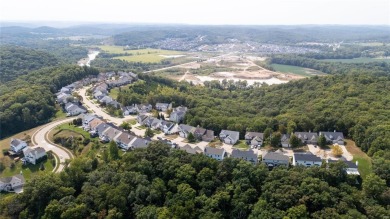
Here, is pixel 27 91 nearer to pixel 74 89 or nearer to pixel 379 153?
pixel 74 89

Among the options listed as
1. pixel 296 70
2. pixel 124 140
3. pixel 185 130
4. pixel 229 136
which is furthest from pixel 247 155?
pixel 296 70

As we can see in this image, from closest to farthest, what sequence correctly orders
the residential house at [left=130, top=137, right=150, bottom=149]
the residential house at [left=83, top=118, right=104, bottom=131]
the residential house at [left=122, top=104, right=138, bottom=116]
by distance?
the residential house at [left=130, top=137, right=150, bottom=149] < the residential house at [left=83, top=118, right=104, bottom=131] < the residential house at [left=122, top=104, right=138, bottom=116]

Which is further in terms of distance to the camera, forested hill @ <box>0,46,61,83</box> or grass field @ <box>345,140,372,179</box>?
forested hill @ <box>0,46,61,83</box>

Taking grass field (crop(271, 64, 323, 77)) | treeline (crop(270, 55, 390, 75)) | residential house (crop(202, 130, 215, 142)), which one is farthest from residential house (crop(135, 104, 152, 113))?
treeline (crop(270, 55, 390, 75))

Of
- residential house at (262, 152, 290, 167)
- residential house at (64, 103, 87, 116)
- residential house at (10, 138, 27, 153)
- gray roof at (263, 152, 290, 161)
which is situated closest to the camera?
residential house at (262, 152, 290, 167)

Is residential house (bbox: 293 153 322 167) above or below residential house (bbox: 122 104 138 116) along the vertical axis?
above

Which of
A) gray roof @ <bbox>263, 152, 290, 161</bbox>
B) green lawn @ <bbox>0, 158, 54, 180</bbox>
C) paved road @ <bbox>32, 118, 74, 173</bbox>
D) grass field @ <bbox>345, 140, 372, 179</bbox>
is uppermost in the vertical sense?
gray roof @ <bbox>263, 152, 290, 161</bbox>

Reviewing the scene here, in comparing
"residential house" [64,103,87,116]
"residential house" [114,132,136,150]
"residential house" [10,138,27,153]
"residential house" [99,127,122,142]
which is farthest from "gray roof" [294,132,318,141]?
"residential house" [10,138,27,153]

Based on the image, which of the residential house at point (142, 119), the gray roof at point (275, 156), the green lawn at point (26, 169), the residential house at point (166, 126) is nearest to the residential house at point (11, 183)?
the green lawn at point (26, 169)

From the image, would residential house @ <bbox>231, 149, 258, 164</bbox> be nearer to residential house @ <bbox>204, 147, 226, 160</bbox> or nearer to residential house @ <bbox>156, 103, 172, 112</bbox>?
residential house @ <bbox>204, 147, 226, 160</bbox>
